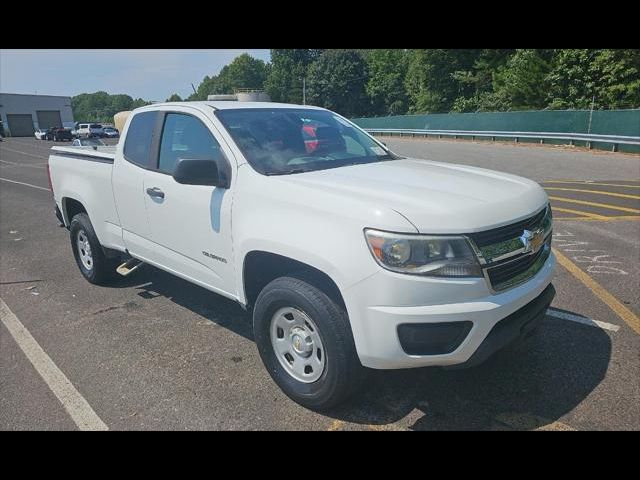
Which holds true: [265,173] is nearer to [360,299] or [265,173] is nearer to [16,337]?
[360,299]

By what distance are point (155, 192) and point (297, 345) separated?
1.80 metres

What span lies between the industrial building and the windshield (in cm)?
7543

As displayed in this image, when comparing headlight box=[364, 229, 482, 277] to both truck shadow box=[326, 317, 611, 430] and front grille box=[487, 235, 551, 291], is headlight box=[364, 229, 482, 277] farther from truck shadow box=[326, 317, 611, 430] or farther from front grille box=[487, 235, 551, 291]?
truck shadow box=[326, 317, 611, 430]

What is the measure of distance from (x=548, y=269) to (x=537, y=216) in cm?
37

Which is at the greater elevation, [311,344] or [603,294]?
[311,344]

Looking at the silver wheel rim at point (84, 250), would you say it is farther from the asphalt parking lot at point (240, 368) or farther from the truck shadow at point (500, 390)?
the truck shadow at point (500, 390)

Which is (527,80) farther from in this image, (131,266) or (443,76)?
(131,266)

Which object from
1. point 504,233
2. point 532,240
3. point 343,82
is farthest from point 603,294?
point 343,82

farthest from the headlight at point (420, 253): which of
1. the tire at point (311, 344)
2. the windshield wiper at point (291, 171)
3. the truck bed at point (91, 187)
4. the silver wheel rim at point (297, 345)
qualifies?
the truck bed at point (91, 187)

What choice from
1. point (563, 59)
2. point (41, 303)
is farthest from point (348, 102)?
point (41, 303)

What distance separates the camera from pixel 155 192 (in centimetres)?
379

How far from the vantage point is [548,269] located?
2.99 meters

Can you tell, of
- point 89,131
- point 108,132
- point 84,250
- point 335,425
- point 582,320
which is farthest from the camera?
point 108,132

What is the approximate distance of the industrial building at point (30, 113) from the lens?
66.6 metres
